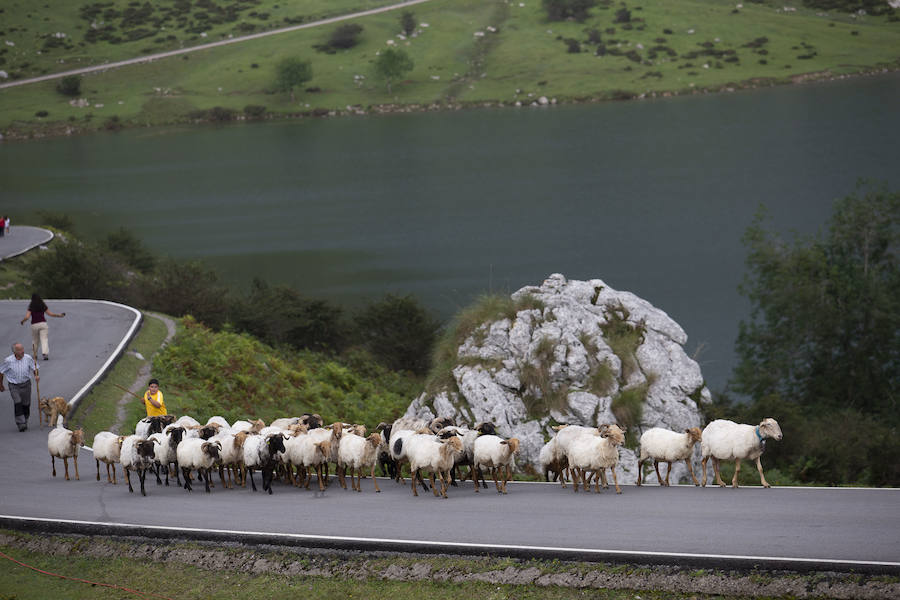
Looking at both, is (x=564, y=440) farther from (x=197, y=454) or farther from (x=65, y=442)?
(x=65, y=442)

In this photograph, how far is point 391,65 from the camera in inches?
6245

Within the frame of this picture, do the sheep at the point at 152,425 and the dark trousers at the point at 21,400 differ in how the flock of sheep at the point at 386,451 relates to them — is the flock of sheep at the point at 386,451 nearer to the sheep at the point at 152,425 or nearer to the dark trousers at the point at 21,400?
the sheep at the point at 152,425

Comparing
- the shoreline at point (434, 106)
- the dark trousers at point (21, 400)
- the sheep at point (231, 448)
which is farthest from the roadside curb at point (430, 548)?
the shoreline at point (434, 106)

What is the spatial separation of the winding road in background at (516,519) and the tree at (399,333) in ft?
80.1

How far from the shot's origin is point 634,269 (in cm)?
6356

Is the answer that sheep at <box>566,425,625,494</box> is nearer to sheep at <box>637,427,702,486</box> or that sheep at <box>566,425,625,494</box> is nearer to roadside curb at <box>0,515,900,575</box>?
sheep at <box>637,427,702,486</box>

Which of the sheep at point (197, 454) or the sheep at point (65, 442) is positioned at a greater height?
the sheep at point (197, 454)

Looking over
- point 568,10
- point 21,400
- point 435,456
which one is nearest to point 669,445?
point 435,456

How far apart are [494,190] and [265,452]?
7795 centimetres

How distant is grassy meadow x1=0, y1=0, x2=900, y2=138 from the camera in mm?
153250

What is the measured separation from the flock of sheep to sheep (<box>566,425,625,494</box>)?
0.02 metres

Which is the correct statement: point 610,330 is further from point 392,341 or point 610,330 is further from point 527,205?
point 527,205

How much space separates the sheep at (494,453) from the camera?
18047 mm

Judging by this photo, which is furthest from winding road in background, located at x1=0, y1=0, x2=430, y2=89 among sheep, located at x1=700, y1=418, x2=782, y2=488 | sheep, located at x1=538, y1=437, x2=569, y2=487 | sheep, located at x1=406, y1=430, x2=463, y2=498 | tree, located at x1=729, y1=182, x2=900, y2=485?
sheep, located at x1=700, y1=418, x2=782, y2=488
